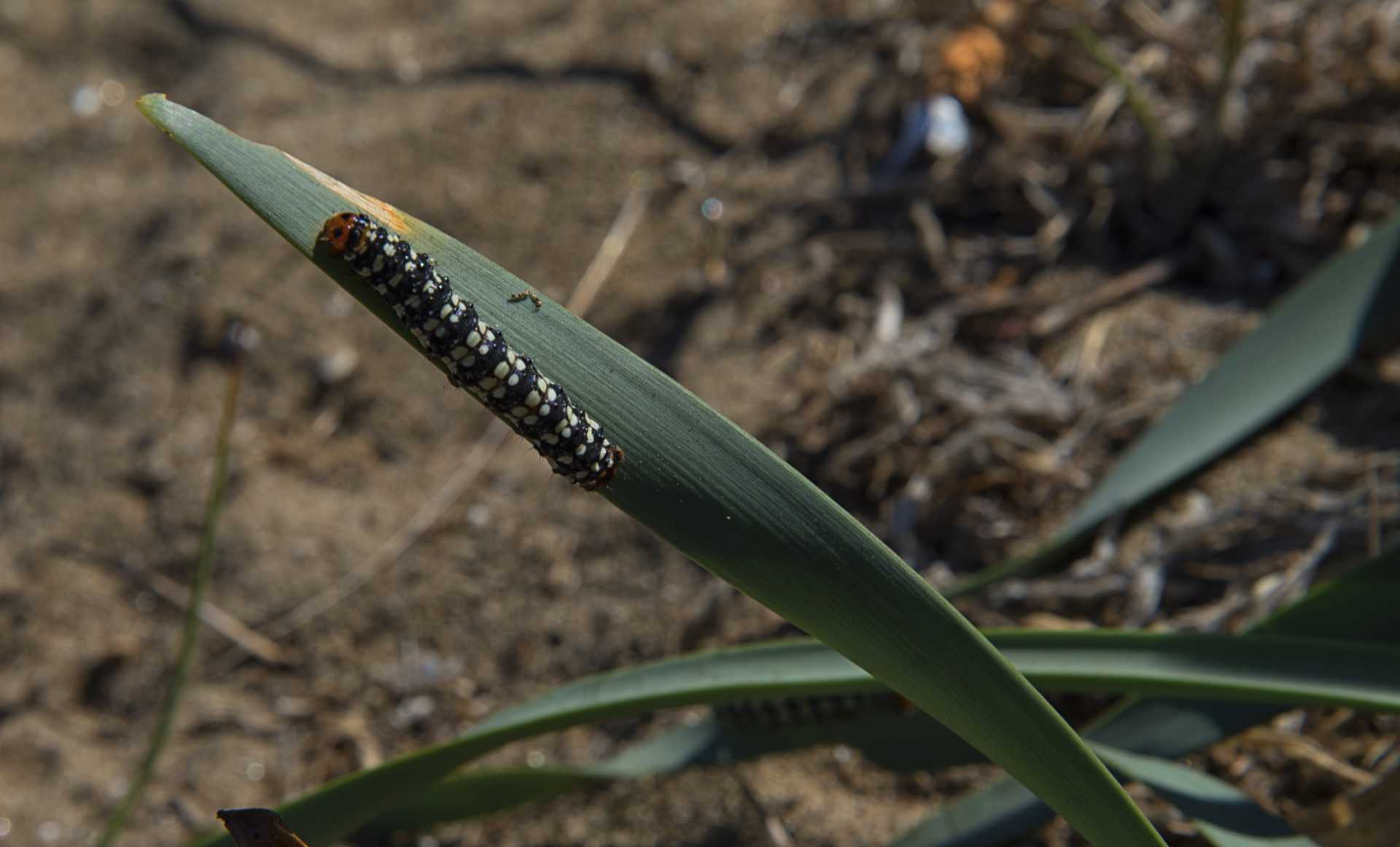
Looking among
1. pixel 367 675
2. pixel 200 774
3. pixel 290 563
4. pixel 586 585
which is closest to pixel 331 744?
pixel 367 675

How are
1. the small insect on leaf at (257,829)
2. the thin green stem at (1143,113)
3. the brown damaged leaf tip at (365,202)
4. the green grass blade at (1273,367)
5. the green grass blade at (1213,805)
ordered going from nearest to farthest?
the small insect on leaf at (257,829), the brown damaged leaf tip at (365,202), the green grass blade at (1213,805), the green grass blade at (1273,367), the thin green stem at (1143,113)

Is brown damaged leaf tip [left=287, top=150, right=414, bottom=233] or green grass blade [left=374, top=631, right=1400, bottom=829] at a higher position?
brown damaged leaf tip [left=287, top=150, right=414, bottom=233]

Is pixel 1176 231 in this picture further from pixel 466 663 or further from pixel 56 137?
pixel 56 137

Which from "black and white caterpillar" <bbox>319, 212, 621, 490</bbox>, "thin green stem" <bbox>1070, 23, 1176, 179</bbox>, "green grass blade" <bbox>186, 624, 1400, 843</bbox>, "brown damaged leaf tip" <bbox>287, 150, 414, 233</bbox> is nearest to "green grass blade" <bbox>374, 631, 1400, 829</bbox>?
"green grass blade" <bbox>186, 624, 1400, 843</bbox>

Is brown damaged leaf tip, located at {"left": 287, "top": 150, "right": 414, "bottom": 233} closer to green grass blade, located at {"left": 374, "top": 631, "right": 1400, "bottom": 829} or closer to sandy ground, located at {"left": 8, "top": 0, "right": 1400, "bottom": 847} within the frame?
green grass blade, located at {"left": 374, "top": 631, "right": 1400, "bottom": 829}

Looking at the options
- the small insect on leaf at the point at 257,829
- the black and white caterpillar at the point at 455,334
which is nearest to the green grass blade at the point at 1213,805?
the black and white caterpillar at the point at 455,334

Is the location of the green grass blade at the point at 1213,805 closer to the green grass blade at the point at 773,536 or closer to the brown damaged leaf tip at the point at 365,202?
the green grass blade at the point at 773,536
